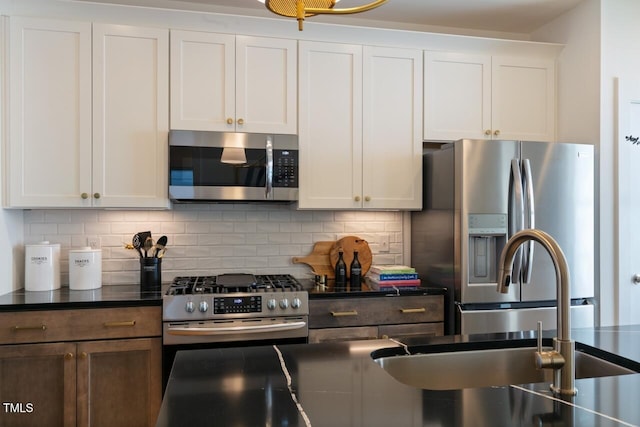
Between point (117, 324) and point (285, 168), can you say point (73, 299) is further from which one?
point (285, 168)

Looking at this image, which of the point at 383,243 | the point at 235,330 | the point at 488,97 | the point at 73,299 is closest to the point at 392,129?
the point at 488,97

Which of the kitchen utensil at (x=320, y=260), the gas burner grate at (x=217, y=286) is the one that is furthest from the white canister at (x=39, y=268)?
the kitchen utensil at (x=320, y=260)

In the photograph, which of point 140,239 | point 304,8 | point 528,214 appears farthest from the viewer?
point 140,239

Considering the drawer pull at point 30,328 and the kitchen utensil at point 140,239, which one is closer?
the drawer pull at point 30,328

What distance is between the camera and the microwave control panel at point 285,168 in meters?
2.83

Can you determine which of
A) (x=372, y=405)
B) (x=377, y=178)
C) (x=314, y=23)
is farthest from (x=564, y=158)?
(x=372, y=405)

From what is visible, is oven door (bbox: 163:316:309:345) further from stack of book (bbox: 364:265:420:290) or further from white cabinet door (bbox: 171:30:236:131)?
white cabinet door (bbox: 171:30:236:131)

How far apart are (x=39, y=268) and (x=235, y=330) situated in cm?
123

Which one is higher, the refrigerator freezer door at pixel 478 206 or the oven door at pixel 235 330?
the refrigerator freezer door at pixel 478 206

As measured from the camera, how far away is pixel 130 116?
2719 millimetres

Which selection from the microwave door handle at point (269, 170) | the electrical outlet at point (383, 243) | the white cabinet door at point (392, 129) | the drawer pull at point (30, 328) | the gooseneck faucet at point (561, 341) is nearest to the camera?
the gooseneck faucet at point (561, 341)

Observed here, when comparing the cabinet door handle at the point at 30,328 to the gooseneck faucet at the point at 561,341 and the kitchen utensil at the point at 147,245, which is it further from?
the gooseneck faucet at the point at 561,341

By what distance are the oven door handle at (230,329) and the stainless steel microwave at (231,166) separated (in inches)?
30.0

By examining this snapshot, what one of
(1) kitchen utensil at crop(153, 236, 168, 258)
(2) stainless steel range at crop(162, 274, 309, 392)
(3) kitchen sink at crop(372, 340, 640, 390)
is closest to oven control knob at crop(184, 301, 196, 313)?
(2) stainless steel range at crop(162, 274, 309, 392)
